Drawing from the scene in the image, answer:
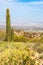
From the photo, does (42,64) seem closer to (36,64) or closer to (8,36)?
(36,64)

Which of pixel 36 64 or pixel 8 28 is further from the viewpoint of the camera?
pixel 8 28

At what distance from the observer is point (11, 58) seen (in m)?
10.8

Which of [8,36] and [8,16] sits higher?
[8,16]

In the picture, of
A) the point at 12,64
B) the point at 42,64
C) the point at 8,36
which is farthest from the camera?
the point at 8,36

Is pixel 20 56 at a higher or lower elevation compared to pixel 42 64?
higher

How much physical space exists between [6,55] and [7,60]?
0.73ft

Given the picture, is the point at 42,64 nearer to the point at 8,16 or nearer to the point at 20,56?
the point at 20,56

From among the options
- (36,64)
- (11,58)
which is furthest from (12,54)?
(36,64)

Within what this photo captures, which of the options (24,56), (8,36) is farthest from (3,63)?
(8,36)

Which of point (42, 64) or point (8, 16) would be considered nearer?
point (42, 64)

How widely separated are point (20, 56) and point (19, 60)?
168mm

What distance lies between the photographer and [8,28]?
118ft

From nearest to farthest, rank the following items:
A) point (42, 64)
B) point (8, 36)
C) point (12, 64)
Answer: point (12, 64)
point (42, 64)
point (8, 36)

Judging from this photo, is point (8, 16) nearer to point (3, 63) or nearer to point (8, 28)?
point (8, 28)
